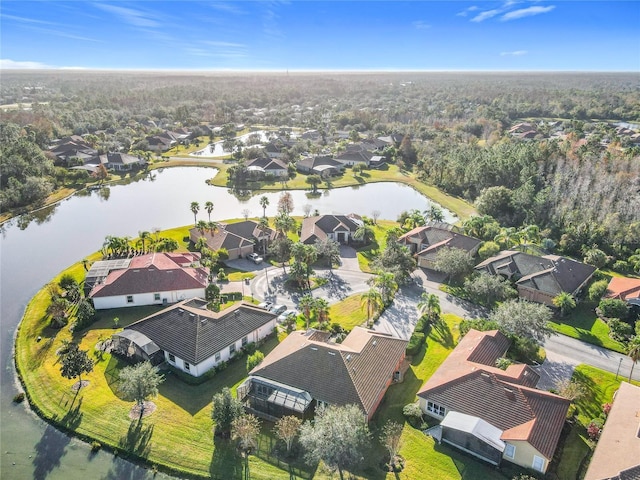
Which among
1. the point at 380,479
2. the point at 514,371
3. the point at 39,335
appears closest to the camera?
the point at 380,479

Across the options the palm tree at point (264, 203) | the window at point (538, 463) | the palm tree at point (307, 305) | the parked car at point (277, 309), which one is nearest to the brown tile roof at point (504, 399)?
the window at point (538, 463)

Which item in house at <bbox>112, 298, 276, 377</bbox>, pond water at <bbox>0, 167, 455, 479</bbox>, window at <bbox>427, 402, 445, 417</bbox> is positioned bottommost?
pond water at <bbox>0, 167, 455, 479</bbox>

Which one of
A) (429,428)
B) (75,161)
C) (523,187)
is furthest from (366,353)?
(75,161)

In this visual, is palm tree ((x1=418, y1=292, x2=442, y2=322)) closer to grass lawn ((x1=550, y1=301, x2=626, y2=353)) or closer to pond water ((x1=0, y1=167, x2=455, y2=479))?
grass lawn ((x1=550, y1=301, x2=626, y2=353))

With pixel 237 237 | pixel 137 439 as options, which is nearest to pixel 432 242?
pixel 237 237

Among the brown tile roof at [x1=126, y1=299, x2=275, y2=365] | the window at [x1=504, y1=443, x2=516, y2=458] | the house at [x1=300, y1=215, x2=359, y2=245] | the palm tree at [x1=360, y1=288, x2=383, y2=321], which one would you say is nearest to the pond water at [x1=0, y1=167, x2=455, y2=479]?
the brown tile roof at [x1=126, y1=299, x2=275, y2=365]

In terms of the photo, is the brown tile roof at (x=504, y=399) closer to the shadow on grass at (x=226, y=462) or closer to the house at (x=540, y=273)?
the shadow on grass at (x=226, y=462)

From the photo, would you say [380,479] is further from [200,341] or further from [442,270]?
[442,270]
